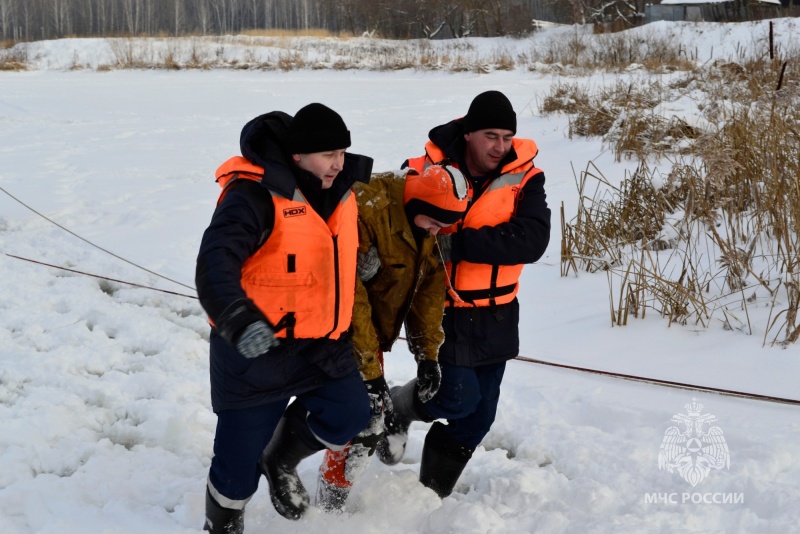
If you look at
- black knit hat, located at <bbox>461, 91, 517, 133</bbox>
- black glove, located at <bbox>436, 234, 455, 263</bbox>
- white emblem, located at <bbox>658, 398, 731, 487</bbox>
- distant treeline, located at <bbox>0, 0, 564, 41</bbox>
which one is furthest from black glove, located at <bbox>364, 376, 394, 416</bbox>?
distant treeline, located at <bbox>0, 0, 564, 41</bbox>

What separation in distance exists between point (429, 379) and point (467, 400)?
0.59ft

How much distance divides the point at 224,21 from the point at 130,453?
A: 4878 cm

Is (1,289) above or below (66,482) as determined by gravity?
above

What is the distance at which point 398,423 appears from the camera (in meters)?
3.02

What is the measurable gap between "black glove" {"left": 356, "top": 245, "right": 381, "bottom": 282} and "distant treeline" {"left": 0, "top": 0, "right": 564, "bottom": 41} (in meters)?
34.2

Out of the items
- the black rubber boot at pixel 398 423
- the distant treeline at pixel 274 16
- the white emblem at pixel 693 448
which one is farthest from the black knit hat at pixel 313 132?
the distant treeline at pixel 274 16

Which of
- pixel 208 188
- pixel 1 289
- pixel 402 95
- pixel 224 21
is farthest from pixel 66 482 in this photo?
pixel 224 21

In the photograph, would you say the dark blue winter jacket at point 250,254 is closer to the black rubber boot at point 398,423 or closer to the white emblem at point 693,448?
the black rubber boot at point 398,423

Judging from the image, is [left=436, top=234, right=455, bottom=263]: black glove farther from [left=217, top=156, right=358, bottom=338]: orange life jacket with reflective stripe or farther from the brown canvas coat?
[left=217, top=156, right=358, bottom=338]: orange life jacket with reflective stripe

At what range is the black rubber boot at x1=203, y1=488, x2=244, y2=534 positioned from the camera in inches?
97.0

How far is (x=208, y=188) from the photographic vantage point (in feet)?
26.9

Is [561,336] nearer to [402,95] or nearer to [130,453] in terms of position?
[130,453]

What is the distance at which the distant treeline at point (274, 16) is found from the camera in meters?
37.8

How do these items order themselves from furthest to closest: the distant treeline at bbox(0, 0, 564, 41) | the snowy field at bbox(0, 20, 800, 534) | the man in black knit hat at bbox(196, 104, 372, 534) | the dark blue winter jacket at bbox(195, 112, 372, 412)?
the distant treeline at bbox(0, 0, 564, 41), the snowy field at bbox(0, 20, 800, 534), the man in black knit hat at bbox(196, 104, 372, 534), the dark blue winter jacket at bbox(195, 112, 372, 412)
